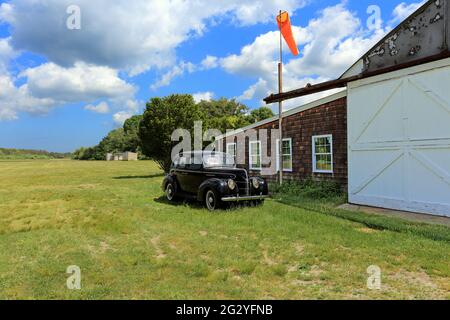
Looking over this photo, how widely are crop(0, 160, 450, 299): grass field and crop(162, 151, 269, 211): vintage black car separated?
1.86ft

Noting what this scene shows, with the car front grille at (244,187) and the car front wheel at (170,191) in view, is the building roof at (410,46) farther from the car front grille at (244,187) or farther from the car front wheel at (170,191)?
the car front wheel at (170,191)

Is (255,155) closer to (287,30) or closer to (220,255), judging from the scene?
(287,30)

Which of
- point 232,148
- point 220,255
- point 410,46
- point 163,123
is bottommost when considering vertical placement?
point 220,255

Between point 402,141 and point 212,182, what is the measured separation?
16.4ft

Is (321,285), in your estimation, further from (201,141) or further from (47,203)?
(201,141)

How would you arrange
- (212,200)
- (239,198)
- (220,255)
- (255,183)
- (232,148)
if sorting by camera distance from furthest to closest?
(232,148) → (255,183) → (212,200) → (239,198) → (220,255)

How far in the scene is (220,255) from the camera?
545cm

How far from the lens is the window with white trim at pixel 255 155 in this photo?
16.3 meters

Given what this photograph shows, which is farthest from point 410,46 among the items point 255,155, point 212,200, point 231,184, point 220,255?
point 255,155

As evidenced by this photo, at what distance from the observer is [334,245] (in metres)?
5.88

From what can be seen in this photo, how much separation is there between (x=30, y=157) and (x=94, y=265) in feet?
284

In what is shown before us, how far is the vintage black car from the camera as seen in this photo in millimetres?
9266

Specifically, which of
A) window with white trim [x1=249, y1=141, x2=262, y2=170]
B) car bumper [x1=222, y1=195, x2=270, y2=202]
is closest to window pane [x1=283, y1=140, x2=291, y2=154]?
window with white trim [x1=249, y1=141, x2=262, y2=170]

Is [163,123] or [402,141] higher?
[163,123]
